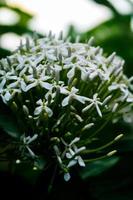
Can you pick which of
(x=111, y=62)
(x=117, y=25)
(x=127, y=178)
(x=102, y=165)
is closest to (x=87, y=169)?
(x=102, y=165)

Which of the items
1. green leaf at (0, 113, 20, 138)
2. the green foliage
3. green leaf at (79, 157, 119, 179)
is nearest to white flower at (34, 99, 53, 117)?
green leaf at (0, 113, 20, 138)

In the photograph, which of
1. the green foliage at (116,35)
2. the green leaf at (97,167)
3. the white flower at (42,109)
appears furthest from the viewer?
the green foliage at (116,35)

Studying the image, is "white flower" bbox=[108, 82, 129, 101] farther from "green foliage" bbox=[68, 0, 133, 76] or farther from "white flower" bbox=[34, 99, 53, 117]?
"green foliage" bbox=[68, 0, 133, 76]

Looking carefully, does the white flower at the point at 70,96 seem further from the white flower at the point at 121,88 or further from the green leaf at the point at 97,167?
the green leaf at the point at 97,167

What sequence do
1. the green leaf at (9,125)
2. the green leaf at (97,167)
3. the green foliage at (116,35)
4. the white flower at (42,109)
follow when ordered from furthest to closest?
the green foliage at (116,35) → the green leaf at (97,167) → the green leaf at (9,125) → the white flower at (42,109)

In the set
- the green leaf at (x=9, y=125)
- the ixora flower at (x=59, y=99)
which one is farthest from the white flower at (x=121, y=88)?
the green leaf at (x=9, y=125)

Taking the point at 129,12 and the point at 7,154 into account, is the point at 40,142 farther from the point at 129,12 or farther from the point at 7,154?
the point at 129,12

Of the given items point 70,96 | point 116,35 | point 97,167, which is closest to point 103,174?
point 97,167
